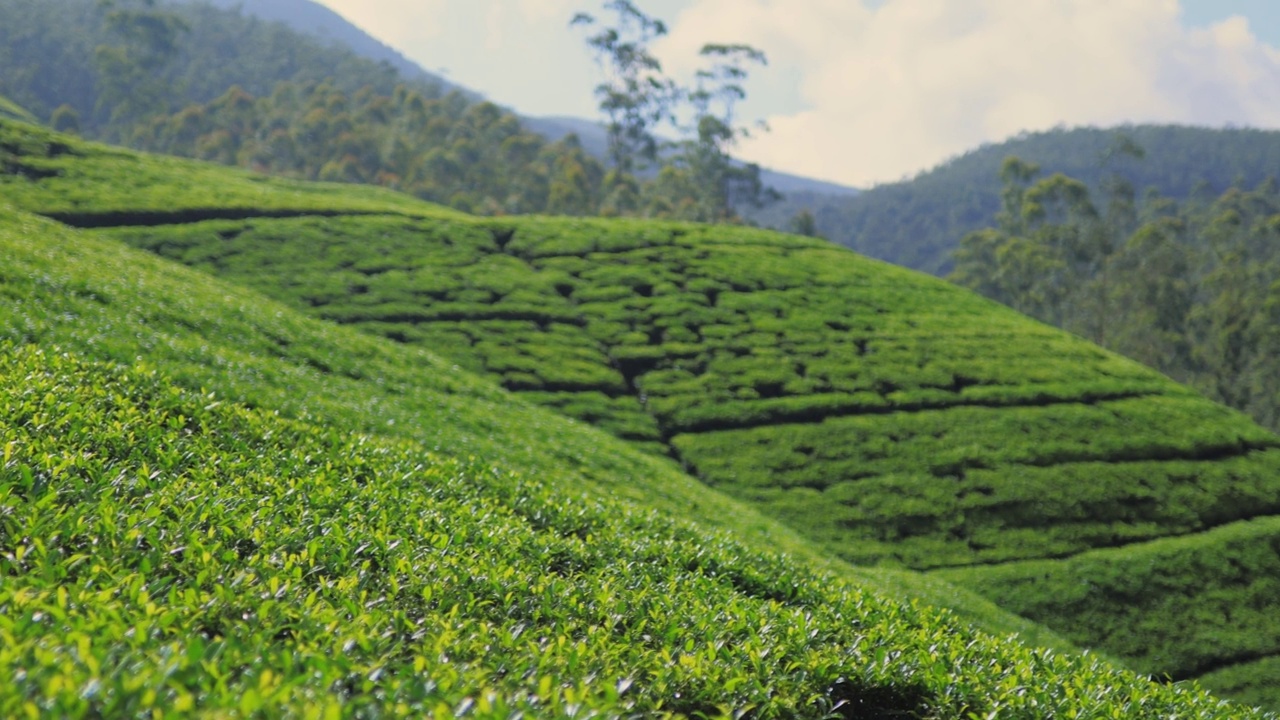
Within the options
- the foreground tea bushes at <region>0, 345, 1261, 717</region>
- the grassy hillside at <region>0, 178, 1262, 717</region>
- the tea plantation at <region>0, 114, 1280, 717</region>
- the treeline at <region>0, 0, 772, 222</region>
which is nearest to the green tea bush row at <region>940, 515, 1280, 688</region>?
the tea plantation at <region>0, 114, 1280, 717</region>

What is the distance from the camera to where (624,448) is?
2292 cm

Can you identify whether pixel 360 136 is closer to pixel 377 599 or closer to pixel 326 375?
pixel 326 375

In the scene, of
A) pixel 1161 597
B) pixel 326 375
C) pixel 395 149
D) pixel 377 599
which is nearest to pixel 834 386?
pixel 1161 597

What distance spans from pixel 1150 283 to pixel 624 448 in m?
73.3

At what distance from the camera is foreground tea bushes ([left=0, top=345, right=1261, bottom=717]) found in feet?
12.0

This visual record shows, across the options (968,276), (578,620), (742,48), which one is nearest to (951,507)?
(578,620)

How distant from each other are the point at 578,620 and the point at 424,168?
102 meters

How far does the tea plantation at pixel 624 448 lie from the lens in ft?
17.6

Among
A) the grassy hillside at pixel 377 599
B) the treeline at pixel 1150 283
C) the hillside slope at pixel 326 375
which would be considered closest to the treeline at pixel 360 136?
the treeline at pixel 1150 283

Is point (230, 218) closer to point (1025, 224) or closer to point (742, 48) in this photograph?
point (742, 48)

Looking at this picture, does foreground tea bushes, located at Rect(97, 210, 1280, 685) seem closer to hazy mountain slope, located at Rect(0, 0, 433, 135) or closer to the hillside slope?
the hillside slope

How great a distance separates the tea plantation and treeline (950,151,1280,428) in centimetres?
3923

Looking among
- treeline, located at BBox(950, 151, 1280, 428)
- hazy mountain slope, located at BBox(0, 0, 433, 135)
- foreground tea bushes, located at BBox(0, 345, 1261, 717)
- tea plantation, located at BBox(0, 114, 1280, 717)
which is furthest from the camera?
hazy mountain slope, located at BBox(0, 0, 433, 135)

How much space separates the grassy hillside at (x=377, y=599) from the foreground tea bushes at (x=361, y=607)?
0.07 feet
